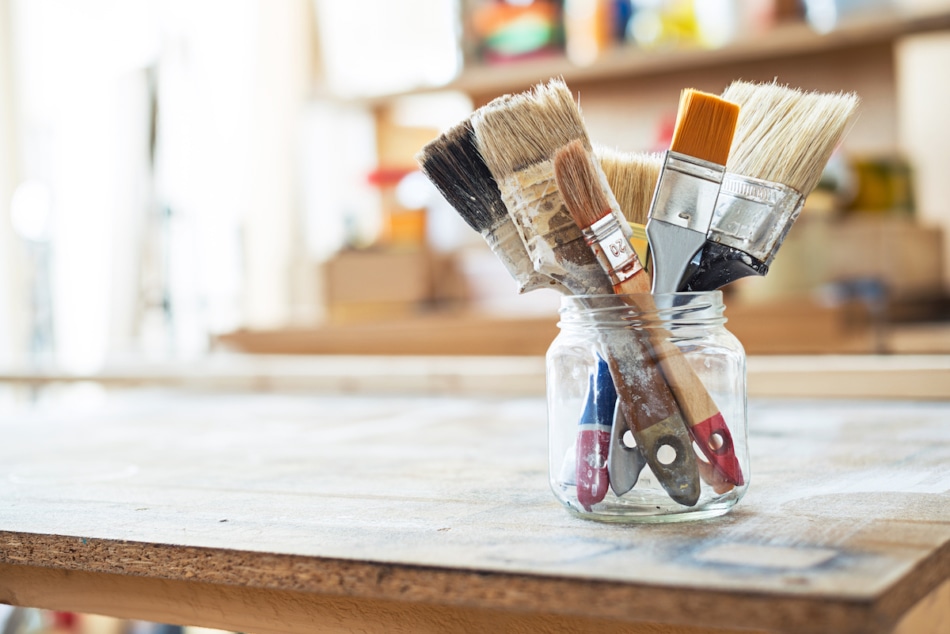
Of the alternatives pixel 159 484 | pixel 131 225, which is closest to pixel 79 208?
pixel 131 225

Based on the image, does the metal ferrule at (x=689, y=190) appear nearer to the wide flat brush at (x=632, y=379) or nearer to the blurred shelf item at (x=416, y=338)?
the wide flat brush at (x=632, y=379)

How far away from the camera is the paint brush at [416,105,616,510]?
1.68 ft

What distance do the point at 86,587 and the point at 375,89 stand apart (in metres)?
2.19

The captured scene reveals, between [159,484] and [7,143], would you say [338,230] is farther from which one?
[159,484]

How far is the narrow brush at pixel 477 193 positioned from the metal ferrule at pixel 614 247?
39mm

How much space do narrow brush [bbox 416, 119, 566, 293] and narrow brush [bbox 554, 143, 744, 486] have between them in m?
0.04

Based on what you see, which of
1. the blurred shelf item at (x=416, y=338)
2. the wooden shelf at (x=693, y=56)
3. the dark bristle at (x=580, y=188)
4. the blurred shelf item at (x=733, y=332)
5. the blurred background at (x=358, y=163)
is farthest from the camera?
the wooden shelf at (x=693, y=56)

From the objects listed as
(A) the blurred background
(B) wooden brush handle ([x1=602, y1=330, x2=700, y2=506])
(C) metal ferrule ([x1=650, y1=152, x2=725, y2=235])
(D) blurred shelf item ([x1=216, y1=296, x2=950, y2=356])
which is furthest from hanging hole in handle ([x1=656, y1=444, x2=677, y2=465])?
(A) the blurred background

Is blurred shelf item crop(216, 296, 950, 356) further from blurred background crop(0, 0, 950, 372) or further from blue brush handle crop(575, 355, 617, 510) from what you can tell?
blue brush handle crop(575, 355, 617, 510)

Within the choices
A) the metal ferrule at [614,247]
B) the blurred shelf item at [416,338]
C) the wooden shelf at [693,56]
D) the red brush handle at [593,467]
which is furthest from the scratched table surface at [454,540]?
the wooden shelf at [693,56]

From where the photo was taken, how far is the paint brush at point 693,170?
0.48 metres

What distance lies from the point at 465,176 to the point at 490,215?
0.08ft

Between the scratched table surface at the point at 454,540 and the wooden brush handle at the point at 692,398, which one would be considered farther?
the wooden brush handle at the point at 692,398

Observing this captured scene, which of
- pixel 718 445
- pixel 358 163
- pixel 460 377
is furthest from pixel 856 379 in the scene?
pixel 358 163
